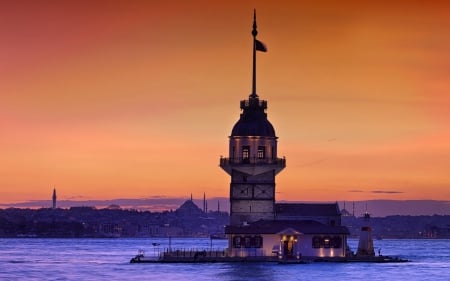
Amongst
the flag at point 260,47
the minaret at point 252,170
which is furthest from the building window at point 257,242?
the flag at point 260,47

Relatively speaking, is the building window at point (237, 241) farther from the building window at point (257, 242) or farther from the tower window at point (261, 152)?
the tower window at point (261, 152)

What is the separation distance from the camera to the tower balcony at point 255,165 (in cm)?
11519

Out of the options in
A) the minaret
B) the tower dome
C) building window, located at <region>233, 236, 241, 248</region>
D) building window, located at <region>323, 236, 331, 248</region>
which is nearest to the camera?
building window, located at <region>233, 236, 241, 248</region>

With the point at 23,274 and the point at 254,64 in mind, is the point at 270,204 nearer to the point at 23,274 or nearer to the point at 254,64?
the point at 254,64

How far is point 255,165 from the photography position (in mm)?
115188

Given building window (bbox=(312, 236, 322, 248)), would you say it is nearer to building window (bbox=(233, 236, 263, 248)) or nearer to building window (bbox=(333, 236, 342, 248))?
building window (bbox=(333, 236, 342, 248))

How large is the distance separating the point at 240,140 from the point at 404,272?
72.1 ft

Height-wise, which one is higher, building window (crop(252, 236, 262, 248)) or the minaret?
the minaret

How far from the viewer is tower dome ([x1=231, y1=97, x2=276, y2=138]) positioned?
380 ft

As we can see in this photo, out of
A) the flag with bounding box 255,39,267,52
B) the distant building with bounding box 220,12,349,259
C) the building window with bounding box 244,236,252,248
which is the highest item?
the flag with bounding box 255,39,267,52

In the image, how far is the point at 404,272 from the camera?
4500 inches

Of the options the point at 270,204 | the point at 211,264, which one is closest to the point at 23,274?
the point at 211,264

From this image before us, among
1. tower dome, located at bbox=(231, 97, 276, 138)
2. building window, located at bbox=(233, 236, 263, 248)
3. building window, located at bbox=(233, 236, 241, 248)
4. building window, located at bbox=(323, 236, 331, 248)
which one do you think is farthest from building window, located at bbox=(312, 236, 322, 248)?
tower dome, located at bbox=(231, 97, 276, 138)

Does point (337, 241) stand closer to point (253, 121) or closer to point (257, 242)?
point (257, 242)
